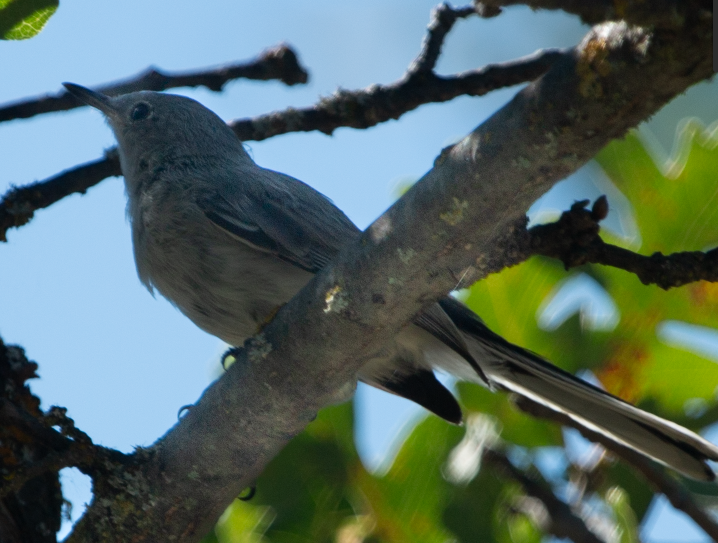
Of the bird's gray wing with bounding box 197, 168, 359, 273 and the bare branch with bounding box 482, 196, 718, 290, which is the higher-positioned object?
the bare branch with bounding box 482, 196, 718, 290

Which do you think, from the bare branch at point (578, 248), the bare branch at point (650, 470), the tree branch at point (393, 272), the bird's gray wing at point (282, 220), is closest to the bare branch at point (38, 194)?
the bird's gray wing at point (282, 220)

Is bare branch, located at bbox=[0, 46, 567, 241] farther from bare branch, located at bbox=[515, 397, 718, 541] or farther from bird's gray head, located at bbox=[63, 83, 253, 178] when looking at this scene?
bare branch, located at bbox=[515, 397, 718, 541]

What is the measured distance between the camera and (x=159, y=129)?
4.26m

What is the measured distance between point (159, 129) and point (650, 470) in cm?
302

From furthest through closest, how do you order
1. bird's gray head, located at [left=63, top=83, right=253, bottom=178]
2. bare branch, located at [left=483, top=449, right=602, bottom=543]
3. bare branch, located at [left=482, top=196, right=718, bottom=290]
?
bird's gray head, located at [left=63, top=83, right=253, bottom=178]
bare branch, located at [left=483, top=449, right=602, bottom=543]
bare branch, located at [left=482, top=196, right=718, bottom=290]

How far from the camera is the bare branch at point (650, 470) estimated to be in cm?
312

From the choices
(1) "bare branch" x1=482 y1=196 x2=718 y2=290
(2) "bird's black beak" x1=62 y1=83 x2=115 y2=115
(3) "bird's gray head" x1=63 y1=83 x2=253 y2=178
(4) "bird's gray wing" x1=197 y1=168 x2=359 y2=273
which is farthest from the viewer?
(3) "bird's gray head" x1=63 y1=83 x2=253 y2=178

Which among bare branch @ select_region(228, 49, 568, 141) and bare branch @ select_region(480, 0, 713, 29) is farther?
bare branch @ select_region(228, 49, 568, 141)

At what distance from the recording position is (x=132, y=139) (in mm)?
4191

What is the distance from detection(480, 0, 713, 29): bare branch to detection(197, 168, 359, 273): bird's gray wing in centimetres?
185

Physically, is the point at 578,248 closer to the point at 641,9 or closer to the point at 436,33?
the point at 436,33

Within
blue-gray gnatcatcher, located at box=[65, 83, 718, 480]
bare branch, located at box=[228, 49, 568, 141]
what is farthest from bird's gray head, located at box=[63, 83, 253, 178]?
bare branch, located at box=[228, 49, 568, 141]

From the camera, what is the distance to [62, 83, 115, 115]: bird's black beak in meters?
3.88

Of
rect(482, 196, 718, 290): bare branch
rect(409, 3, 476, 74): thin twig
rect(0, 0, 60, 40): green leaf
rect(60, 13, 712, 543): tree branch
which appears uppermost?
rect(409, 3, 476, 74): thin twig
